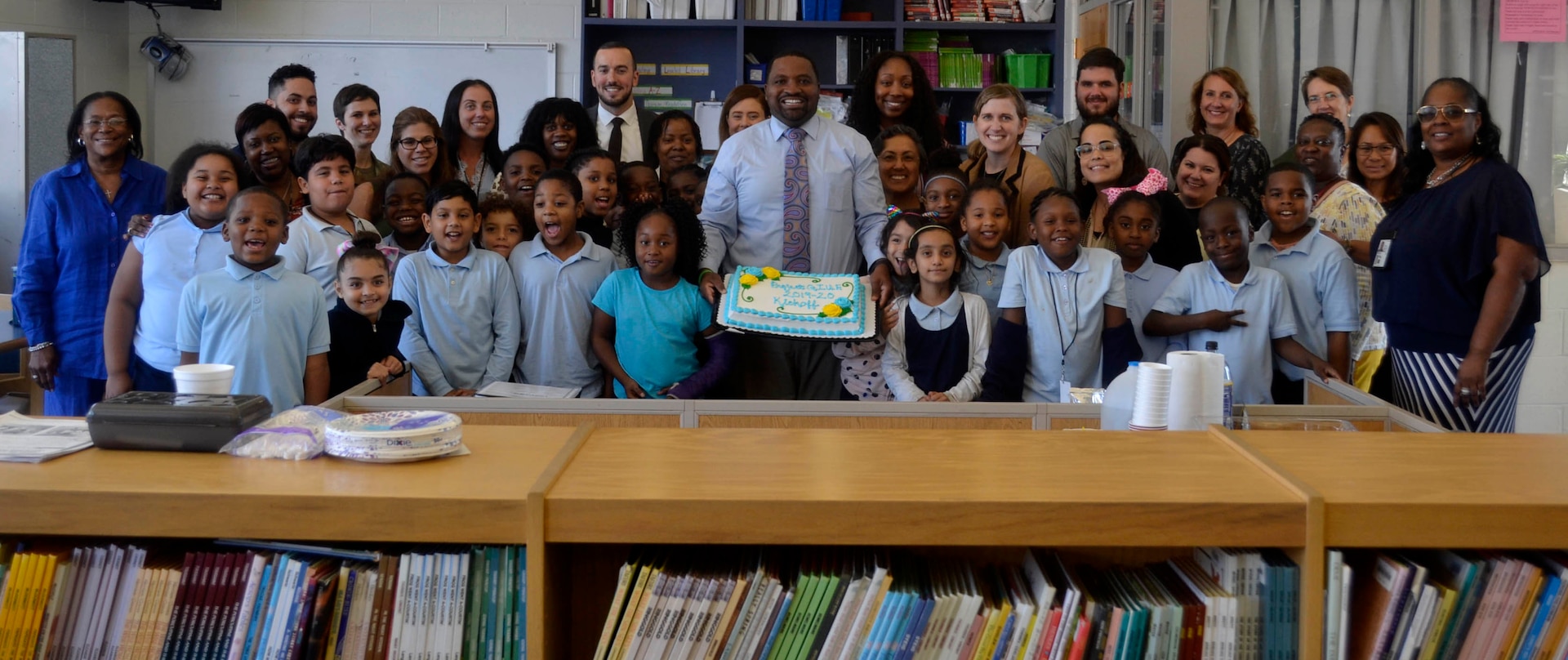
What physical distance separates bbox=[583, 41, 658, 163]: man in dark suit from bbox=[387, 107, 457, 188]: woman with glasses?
0.68 meters

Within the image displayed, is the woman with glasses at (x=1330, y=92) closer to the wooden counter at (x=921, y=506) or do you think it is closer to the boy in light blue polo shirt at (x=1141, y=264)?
the boy in light blue polo shirt at (x=1141, y=264)

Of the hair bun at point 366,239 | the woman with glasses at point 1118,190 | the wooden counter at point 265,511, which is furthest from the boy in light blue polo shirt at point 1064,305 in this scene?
the wooden counter at point 265,511

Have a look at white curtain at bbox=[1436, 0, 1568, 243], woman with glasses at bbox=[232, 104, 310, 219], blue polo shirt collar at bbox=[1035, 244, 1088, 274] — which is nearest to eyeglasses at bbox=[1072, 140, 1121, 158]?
blue polo shirt collar at bbox=[1035, 244, 1088, 274]

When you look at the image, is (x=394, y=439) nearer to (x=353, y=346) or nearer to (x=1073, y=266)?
(x=353, y=346)

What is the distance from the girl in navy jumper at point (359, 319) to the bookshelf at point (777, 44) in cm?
306

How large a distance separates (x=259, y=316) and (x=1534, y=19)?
15.3 ft

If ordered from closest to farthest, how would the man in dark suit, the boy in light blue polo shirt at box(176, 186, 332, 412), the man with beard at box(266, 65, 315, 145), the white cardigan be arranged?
the boy in light blue polo shirt at box(176, 186, 332, 412) → the white cardigan → the man with beard at box(266, 65, 315, 145) → the man in dark suit

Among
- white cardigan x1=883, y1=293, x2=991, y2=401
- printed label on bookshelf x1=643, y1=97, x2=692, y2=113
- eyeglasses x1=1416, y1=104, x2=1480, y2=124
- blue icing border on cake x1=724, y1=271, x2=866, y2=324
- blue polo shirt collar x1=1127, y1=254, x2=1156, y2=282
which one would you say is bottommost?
white cardigan x1=883, y1=293, x2=991, y2=401

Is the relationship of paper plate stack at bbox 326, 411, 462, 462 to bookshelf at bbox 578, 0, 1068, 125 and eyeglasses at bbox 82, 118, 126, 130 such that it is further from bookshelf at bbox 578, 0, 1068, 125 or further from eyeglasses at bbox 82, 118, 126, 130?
bookshelf at bbox 578, 0, 1068, 125

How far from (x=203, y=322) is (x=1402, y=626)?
277 centimetres

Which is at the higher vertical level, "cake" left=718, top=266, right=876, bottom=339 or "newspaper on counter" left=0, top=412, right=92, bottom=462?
"cake" left=718, top=266, right=876, bottom=339

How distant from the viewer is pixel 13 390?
4.79 m

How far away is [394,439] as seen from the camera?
4.83ft

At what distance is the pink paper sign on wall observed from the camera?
4770 mm
